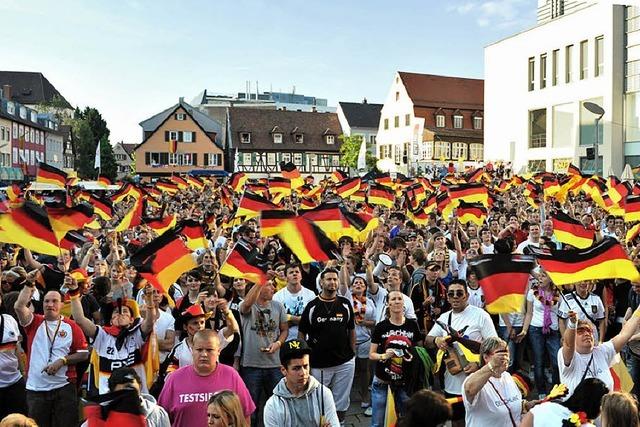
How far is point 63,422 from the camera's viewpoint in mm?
5945

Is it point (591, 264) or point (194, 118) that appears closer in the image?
point (591, 264)

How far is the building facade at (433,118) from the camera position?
68.1 metres

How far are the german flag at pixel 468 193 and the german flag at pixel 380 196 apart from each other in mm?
2213

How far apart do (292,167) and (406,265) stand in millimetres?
10250

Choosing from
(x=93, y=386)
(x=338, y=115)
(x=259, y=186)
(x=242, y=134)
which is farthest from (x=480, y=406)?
(x=338, y=115)

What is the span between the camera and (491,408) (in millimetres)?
4695

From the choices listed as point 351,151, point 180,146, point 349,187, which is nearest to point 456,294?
point 349,187

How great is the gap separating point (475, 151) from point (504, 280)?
6678 centimetres

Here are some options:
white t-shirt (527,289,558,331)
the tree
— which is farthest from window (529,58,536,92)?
white t-shirt (527,289,558,331)

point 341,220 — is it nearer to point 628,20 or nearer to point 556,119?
point 628,20

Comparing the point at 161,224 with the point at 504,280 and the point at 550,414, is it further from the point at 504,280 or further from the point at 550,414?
the point at 550,414

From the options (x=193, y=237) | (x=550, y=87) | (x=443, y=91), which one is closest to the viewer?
(x=193, y=237)

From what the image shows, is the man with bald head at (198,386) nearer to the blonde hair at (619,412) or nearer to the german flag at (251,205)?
the blonde hair at (619,412)

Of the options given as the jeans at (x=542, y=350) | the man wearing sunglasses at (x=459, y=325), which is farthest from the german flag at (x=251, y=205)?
the man wearing sunglasses at (x=459, y=325)
